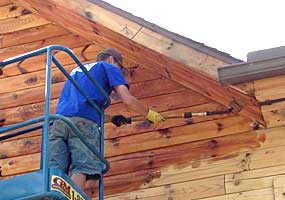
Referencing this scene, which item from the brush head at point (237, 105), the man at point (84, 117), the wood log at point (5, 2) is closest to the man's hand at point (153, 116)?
the man at point (84, 117)

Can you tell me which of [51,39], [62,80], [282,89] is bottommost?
[282,89]

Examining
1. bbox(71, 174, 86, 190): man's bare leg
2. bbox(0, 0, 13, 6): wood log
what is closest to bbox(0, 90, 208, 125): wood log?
bbox(0, 0, 13, 6): wood log

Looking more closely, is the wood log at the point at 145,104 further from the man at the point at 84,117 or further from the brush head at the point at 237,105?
the man at the point at 84,117

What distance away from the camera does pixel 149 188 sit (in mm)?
7543

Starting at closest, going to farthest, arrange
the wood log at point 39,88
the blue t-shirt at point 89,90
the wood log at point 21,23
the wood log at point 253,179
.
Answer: the blue t-shirt at point 89,90
the wood log at point 253,179
the wood log at point 39,88
the wood log at point 21,23

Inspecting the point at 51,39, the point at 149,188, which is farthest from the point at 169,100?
the point at 51,39

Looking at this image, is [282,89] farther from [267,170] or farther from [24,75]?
[24,75]

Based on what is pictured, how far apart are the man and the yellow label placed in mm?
465

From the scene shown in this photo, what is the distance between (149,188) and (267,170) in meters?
1.12

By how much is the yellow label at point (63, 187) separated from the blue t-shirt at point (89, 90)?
A: 1010mm

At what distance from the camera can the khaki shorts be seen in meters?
6.40

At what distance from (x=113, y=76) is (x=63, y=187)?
4.95 feet

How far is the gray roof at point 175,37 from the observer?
735 centimetres

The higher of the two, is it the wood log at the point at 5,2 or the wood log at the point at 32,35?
the wood log at the point at 5,2
